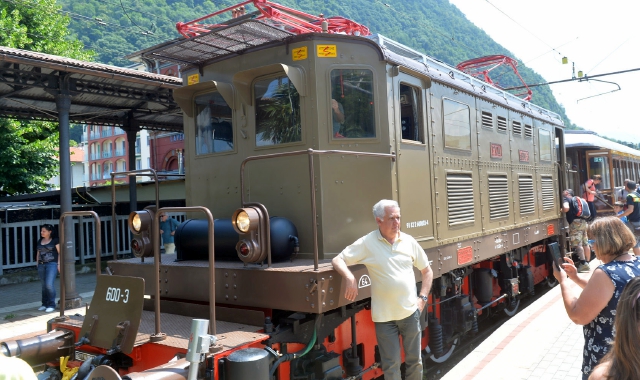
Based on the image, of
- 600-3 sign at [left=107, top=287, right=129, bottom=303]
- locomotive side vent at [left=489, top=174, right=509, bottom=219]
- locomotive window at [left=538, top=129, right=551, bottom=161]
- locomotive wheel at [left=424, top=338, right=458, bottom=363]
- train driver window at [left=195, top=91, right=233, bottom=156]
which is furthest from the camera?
locomotive window at [left=538, top=129, right=551, bottom=161]

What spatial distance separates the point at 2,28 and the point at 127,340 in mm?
14530

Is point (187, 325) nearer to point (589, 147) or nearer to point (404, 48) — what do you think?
point (404, 48)

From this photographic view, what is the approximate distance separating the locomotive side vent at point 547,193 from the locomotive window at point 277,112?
20.7 ft

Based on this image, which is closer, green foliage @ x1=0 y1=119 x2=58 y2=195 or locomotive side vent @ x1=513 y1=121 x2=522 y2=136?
locomotive side vent @ x1=513 y1=121 x2=522 y2=136

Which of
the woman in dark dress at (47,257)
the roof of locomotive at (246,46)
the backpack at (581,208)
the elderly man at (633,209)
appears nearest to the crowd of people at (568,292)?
the roof of locomotive at (246,46)

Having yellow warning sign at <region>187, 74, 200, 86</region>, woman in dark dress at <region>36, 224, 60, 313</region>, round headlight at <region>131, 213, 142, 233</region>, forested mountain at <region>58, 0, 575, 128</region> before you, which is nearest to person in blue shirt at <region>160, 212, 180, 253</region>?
woman in dark dress at <region>36, 224, 60, 313</region>

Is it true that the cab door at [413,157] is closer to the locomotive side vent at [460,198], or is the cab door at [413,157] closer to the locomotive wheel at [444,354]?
the locomotive side vent at [460,198]

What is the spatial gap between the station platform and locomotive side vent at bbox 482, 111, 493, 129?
8.42ft

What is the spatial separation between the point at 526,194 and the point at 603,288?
5.88 m

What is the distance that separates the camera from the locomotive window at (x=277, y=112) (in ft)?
15.9

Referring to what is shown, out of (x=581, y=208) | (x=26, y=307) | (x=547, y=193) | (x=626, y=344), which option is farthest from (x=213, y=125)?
(x=581, y=208)

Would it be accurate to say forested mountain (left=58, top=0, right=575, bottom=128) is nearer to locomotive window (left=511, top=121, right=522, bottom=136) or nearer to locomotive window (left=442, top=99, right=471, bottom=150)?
locomotive window (left=511, top=121, right=522, bottom=136)

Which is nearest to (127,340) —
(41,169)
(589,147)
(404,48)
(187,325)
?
(187,325)

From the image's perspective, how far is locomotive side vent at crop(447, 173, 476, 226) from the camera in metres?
5.89
